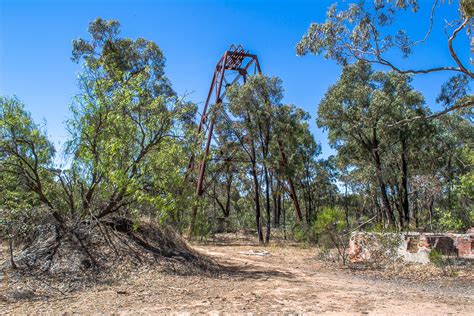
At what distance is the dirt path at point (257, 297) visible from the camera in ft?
20.8

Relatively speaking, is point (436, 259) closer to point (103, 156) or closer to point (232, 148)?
point (103, 156)

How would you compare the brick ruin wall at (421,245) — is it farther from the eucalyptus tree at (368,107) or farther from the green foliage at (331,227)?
the eucalyptus tree at (368,107)

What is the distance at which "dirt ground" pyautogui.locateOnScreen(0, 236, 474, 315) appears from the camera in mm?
6336

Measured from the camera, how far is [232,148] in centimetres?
2461

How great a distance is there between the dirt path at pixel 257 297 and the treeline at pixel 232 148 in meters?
2.02

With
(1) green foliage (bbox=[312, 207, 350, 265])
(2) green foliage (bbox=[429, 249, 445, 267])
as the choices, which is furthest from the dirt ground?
(1) green foliage (bbox=[312, 207, 350, 265])

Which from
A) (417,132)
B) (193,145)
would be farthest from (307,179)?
(193,145)

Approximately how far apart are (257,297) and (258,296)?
0.10 meters

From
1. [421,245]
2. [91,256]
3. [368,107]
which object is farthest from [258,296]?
[368,107]

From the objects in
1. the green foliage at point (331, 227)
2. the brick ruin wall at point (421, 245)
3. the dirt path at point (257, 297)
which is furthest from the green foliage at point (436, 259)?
the green foliage at point (331, 227)

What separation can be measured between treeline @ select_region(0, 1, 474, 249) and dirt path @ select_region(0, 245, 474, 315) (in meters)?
2.02

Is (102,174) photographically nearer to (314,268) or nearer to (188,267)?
(188,267)

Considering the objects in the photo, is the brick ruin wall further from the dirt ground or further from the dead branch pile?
the dead branch pile

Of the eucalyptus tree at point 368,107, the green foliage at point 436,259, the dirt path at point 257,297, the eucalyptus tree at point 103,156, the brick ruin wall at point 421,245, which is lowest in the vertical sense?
the dirt path at point 257,297
